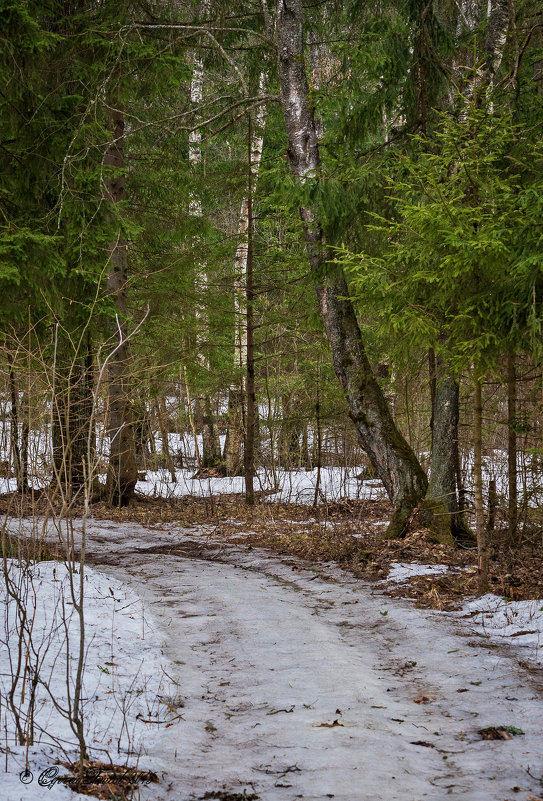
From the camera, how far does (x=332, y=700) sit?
4.05 meters

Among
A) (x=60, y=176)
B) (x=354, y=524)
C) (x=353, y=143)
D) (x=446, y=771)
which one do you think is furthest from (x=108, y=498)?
(x=446, y=771)

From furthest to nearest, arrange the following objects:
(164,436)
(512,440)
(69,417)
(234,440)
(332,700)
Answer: (234,440) < (164,436) < (512,440) < (69,417) < (332,700)

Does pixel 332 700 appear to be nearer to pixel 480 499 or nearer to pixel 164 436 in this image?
pixel 480 499

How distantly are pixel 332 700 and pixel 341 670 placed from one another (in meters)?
0.55

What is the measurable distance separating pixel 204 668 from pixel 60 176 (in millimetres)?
7581

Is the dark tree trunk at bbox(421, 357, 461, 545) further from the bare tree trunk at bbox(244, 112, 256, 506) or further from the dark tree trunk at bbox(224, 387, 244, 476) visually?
the dark tree trunk at bbox(224, 387, 244, 476)

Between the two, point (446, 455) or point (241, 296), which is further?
point (241, 296)

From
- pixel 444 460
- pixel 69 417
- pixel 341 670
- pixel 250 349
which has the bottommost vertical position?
pixel 341 670

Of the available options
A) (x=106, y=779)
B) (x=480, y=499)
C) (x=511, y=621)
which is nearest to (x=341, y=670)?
(x=511, y=621)

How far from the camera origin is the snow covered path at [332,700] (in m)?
3.12

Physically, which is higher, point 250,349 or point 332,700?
point 250,349

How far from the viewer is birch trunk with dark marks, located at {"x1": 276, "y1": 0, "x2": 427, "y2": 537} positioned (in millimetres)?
9000

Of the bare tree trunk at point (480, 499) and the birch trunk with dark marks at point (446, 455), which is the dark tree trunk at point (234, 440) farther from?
the bare tree trunk at point (480, 499)

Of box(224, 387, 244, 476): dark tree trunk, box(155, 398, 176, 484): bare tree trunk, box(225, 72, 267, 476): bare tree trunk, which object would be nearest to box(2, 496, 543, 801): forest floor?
box(225, 72, 267, 476): bare tree trunk
